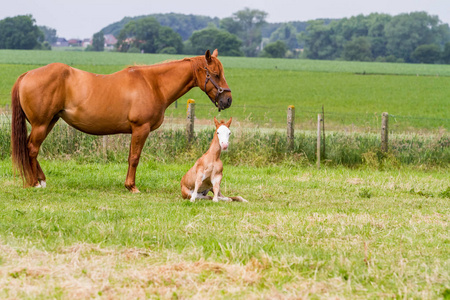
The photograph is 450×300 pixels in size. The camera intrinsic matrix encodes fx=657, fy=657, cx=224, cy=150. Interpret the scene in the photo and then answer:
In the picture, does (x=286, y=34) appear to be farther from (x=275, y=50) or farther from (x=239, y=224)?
(x=239, y=224)

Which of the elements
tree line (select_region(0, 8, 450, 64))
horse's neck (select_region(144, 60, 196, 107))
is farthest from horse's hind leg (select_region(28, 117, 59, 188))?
tree line (select_region(0, 8, 450, 64))

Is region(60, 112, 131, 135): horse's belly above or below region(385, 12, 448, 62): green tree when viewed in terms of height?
below

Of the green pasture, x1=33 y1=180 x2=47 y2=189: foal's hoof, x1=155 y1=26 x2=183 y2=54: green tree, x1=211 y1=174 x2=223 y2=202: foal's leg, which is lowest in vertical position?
the green pasture

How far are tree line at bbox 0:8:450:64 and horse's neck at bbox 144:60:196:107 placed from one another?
89.5m

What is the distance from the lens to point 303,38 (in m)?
130

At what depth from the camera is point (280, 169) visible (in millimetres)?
14711

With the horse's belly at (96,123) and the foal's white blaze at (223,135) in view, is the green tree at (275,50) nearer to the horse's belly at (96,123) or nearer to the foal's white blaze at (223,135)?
the horse's belly at (96,123)

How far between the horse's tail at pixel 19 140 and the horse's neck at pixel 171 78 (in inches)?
85.2

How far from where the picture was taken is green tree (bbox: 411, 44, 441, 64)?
108 metres

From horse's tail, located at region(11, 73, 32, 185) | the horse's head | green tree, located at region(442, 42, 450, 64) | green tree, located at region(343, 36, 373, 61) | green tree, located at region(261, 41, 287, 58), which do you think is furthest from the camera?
green tree, located at region(261, 41, 287, 58)

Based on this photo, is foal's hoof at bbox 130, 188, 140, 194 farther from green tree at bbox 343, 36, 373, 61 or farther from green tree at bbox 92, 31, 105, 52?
green tree at bbox 92, 31, 105, 52

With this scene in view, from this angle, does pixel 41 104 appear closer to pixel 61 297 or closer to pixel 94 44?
pixel 61 297

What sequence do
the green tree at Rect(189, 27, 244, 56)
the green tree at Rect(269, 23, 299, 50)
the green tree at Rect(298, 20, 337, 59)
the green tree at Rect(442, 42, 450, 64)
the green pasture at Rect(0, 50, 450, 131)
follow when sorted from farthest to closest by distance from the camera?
1. the green tree at Rect(269, 23, 299, 50)
2. the green tree at Rect(298, 20, 337, 59)
3. the green tree at Rect(189, 27, 244, 56)
4. the green tree at Rect(442, 42, 450, 64)
5. the green pasture at Rect(0, 50, 450, 131)

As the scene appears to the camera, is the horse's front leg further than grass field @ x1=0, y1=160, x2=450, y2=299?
Yes
